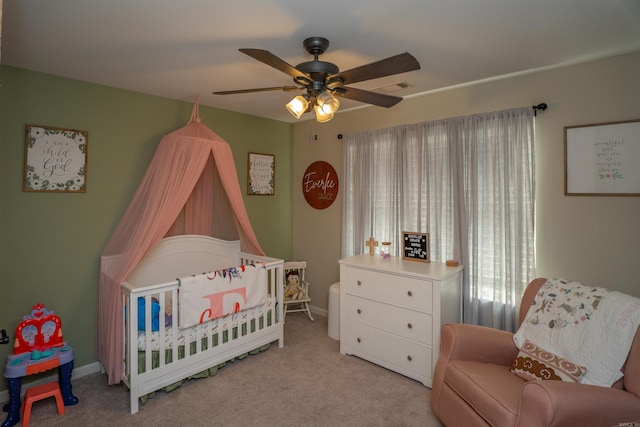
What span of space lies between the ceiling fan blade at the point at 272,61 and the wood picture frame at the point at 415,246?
6.58 feet

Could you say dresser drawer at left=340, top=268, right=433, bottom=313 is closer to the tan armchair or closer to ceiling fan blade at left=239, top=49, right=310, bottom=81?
the tan armchair

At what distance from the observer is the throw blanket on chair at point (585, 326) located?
185 cm

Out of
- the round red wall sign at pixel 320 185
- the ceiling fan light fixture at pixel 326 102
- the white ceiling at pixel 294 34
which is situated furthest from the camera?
the round red wall sign at pixel 320 185

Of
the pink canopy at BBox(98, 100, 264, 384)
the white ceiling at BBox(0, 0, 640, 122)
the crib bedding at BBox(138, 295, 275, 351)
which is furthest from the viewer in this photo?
the pink canopy at BBox(98, 100, 264, 384)

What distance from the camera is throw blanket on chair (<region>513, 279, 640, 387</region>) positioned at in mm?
1853

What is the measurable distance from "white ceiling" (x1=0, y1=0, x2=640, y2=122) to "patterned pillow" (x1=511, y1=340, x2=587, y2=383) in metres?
1.99

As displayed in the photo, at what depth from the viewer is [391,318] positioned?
306 centimetres

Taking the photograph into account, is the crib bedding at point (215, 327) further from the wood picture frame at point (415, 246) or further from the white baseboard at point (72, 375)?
the wood picture frame at point (415, 246)

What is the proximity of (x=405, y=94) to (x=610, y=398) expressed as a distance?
284 centimetres

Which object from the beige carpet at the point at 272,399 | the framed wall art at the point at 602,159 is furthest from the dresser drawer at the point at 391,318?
the framed wall art at the point at 602,159

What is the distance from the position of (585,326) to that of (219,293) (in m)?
2.62

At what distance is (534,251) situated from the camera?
9.37 feet

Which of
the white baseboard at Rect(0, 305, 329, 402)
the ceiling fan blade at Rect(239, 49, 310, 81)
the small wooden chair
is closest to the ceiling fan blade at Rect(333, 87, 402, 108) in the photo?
the ceiling fan blade at Rect(239, 49, 310, 81)

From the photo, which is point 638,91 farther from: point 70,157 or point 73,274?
point 73,274
